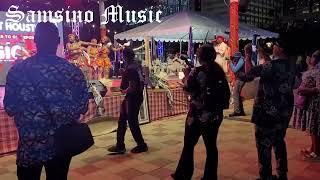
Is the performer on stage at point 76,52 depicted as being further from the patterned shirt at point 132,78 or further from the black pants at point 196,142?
the black pants at point 196,142

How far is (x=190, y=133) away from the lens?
156 inches

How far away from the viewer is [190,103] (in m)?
4.00

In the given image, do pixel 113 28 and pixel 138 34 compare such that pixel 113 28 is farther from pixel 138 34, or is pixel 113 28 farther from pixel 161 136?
pixel 161 136

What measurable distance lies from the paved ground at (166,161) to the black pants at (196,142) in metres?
0.46

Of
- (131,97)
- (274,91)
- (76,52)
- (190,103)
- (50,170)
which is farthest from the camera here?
(76,52)

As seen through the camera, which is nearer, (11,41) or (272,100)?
(272,100)

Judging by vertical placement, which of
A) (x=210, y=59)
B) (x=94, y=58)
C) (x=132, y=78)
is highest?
(x=94, y=58)

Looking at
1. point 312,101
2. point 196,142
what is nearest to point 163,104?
point 312,101

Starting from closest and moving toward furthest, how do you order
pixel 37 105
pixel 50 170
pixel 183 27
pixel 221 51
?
pixel 37 105, pixel 50 170, pixel 183 27, pixel 221 51

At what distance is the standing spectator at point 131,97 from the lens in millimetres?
5258

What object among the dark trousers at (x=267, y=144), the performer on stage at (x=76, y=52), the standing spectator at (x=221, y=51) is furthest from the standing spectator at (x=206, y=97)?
the performer on stage at (x=76, y=52)

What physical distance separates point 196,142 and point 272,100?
3.13 feet

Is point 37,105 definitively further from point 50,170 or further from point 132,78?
point 132,78

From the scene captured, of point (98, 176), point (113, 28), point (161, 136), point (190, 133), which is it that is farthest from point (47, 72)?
point (113, 28)
